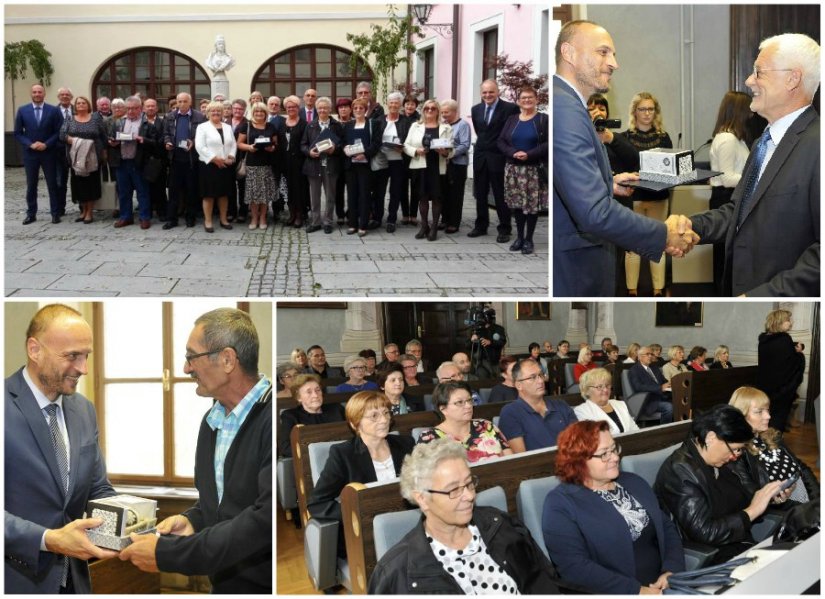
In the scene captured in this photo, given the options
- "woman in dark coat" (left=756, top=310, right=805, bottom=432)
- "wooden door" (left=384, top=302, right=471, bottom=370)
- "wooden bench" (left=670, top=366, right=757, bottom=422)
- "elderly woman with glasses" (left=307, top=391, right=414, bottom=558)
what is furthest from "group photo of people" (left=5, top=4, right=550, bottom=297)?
"elderly woman with glasses" (left=307, top=391, right=414, bottom=558)

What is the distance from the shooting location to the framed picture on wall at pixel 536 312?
545 cm

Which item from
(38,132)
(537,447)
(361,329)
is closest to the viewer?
(537,447)

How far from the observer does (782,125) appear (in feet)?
10.5

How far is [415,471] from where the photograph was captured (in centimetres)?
290

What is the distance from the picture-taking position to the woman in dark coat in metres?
4.97

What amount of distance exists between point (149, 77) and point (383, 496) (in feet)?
34.1

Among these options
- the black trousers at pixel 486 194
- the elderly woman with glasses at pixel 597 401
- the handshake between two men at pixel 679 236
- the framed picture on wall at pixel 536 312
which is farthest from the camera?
the black trousers at pixel 486 194

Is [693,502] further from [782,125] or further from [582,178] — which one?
[782,125]

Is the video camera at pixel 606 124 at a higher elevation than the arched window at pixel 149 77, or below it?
below

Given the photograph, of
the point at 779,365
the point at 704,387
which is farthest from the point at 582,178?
the point at 704,387

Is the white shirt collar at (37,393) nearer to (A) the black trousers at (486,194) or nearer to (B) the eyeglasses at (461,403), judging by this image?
(B) the eyeglasses at (461,403)

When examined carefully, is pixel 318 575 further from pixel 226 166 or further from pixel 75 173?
pixel 75 173

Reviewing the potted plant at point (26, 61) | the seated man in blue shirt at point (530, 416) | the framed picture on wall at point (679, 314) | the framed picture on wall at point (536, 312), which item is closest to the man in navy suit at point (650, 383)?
the framed picture on wall at point (679, 314)

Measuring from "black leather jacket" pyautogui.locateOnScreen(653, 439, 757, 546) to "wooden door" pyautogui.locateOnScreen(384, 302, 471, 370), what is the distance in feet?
4.94
